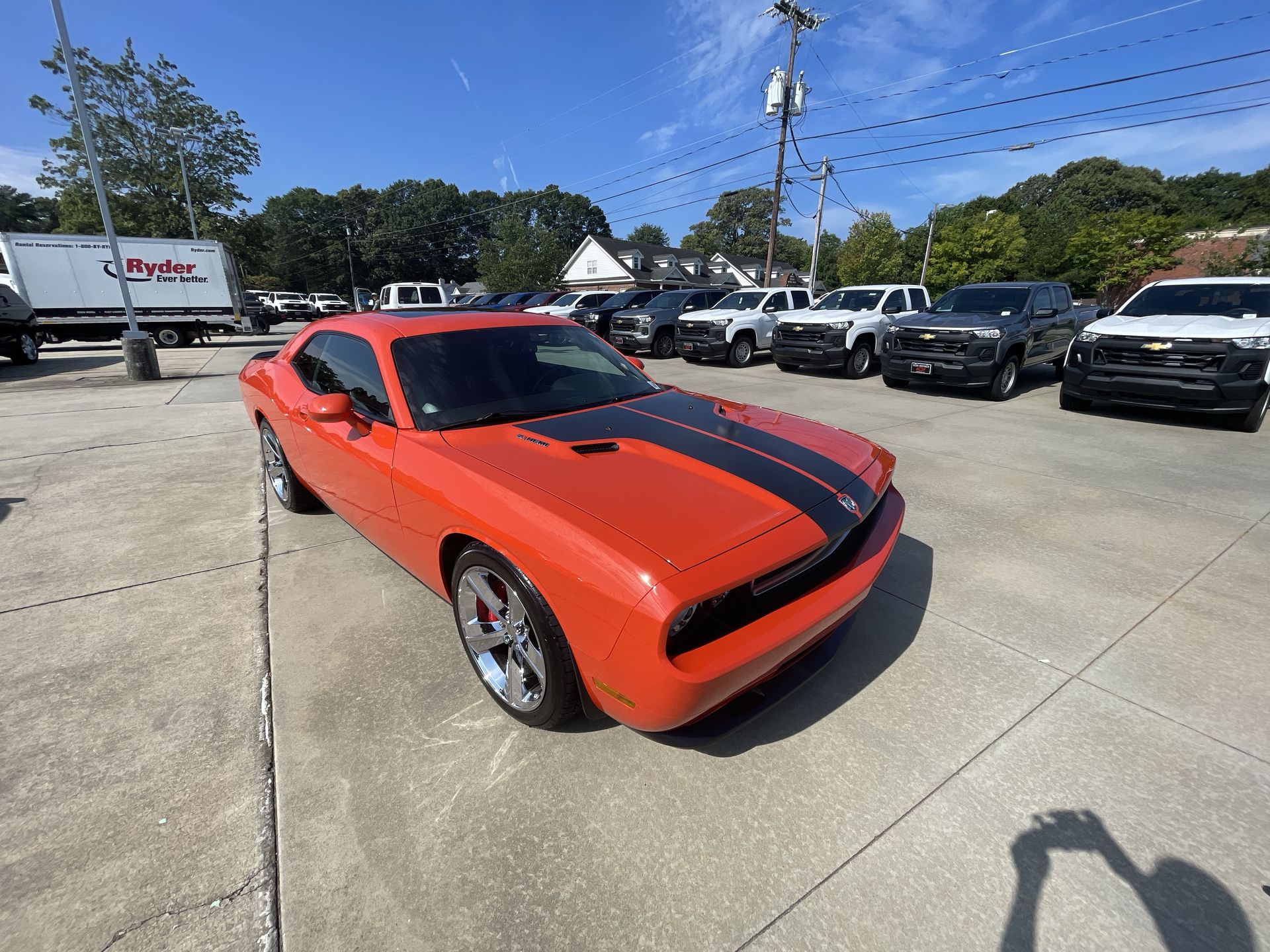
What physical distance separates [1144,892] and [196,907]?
8.46 ft

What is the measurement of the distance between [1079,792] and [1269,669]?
56.4 inches

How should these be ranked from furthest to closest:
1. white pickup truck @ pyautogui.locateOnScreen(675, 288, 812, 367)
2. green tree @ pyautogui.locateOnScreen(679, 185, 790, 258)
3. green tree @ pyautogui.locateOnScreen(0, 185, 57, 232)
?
green tree @ pyautogui.locateOnScreen(679, 185, 790, 258)
green tree @ pyautogui.locateOnScreen(0, 185, 57, 232)
white pickup truck @ pyautogui.locateOnScreen(675, 288, 812, 367)

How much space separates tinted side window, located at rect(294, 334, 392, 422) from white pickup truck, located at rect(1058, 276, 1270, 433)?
26.5 feet

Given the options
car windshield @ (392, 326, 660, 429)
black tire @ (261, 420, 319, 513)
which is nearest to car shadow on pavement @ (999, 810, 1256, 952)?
car windshield @ (392, 326, 660, 429)

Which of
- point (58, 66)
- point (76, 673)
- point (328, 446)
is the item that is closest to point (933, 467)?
point (328, 446)

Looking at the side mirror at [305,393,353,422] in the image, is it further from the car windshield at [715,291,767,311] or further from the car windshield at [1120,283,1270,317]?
the car windshield at [715,291,767,311]

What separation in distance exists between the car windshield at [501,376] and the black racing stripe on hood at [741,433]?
22 centimetres

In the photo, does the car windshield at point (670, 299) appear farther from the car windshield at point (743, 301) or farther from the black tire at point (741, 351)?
the black tire at point (741, 351)

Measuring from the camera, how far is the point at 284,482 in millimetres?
4055

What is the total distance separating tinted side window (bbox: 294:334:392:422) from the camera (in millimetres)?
2703

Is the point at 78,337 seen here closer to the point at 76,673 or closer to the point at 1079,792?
the point at 76,673

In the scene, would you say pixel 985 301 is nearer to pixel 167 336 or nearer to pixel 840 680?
pixel 840 680

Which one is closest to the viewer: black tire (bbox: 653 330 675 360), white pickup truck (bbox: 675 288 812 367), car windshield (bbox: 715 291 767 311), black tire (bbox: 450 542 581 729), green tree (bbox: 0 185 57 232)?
black tire (bbox: 450 542 581 729)

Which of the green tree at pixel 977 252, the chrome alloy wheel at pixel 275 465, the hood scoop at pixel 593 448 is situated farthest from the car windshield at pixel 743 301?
the green tree at pixel 977 252
